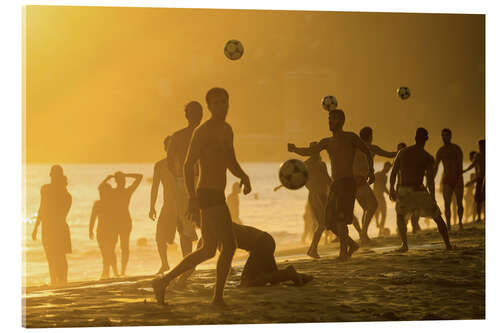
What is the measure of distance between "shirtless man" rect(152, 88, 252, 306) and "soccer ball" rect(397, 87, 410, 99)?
16.0 ft

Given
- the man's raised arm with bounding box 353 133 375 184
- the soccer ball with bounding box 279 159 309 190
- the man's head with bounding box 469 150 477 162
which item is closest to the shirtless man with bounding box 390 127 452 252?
the man's raised arm with bounding box 353 133 375 184

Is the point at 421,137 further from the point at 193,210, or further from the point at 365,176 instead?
the point at 193,210

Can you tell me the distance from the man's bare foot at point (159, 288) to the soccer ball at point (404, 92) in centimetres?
590

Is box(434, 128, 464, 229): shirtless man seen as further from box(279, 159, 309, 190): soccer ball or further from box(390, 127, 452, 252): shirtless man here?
box(279, 159, 309, 190): soccer ball

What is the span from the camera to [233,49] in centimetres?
1171

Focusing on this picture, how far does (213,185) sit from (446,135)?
748 centimetres

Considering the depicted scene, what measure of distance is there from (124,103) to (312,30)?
455 cm

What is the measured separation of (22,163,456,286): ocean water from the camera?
20.0 meters

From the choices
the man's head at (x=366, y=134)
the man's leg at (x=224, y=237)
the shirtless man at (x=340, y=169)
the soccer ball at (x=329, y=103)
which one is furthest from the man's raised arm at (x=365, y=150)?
the man's leg at (x=224, y=237)

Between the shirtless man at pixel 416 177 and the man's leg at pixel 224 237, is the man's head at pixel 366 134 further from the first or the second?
the man's leg at pixel 224 237

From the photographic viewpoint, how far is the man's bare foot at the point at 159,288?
955 cm

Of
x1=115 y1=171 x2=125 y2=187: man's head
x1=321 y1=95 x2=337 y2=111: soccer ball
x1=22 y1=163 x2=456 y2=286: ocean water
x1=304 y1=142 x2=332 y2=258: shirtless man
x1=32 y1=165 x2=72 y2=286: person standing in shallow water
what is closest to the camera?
x1=321 y1=95 x2=337 y2=111: soccer ball
